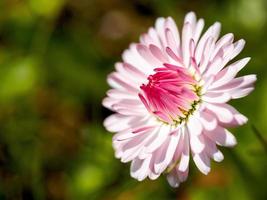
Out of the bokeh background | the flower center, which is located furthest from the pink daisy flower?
the bokeh background

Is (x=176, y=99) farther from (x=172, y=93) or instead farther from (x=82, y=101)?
(x=82, y=101)

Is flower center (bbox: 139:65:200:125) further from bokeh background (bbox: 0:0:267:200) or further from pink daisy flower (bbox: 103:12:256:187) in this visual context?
bokeh background (bbox: 0:0:267:200)

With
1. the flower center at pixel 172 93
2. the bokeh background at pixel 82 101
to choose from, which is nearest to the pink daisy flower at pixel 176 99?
the flower center at pixel 172 93

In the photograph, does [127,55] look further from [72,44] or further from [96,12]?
[96,12]

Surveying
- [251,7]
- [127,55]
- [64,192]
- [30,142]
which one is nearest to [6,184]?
[30,142]

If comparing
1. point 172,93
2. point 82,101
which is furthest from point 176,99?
point 82,101

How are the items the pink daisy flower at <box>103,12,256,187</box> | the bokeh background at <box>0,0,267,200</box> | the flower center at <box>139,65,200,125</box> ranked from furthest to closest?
the bokeh background at <box>0,0,267,200</box> → the flower center at <box>139,65,200,125</box> → the pink daisy flower at <box>103,12,256,187</box>

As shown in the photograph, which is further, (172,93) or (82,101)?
(82,101)
